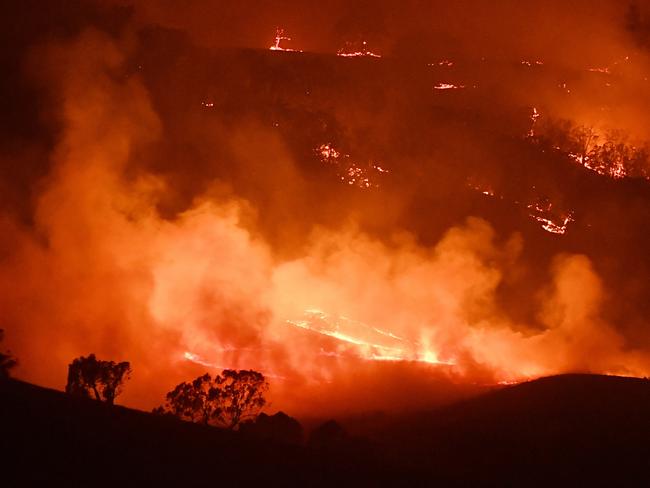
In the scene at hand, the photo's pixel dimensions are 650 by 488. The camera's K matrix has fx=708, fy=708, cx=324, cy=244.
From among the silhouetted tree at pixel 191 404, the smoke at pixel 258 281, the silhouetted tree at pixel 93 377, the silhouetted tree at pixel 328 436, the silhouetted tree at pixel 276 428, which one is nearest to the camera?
the silhouetted tree at pixel 328 436

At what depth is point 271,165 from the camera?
→ 5562 centimetres

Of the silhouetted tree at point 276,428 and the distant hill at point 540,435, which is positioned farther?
the silhouetted tree at point 276,428

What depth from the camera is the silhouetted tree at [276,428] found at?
2652cm

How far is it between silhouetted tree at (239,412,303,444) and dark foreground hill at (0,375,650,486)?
6.97 ft

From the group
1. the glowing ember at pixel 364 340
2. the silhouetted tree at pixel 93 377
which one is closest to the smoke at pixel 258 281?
the glowing ember at pixel 364 340

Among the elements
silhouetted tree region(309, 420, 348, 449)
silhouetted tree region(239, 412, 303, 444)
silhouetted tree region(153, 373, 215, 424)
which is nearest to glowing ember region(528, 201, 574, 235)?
silhouetted tree region(309, 420, 348, 449)

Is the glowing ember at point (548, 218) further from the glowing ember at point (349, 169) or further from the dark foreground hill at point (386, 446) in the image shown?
the dark foreground hill at point (386, 446)

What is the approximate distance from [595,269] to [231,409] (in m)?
36.5

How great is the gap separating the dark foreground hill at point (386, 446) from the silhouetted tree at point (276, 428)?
6.97 feet

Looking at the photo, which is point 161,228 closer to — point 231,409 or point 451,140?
point 231,409

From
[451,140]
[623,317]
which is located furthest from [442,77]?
[623,317]

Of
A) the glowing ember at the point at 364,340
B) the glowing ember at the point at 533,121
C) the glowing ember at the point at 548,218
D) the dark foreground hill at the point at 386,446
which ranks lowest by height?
the dark foreground hill at the point at 386,446

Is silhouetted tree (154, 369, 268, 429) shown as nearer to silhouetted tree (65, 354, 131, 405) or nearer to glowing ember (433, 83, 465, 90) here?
silhouetted tree (65, 354, 131, 405)

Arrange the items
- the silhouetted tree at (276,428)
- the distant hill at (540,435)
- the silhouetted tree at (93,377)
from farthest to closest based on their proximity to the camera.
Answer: the silhouetted tree at (93,377), the silhouetted tree at (276,428), the distant hill at (540,435)
